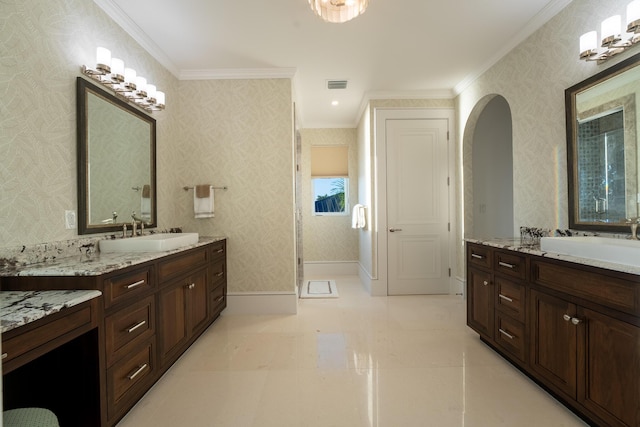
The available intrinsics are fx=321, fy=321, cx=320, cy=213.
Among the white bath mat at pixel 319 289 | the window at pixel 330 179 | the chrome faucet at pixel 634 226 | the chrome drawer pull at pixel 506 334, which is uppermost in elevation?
the window at pixel 330 179

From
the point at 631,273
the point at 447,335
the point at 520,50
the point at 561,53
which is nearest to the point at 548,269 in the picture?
the point at 631,273

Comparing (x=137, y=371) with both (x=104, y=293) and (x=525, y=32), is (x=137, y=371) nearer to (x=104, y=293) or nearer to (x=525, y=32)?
(x=104, y=293)

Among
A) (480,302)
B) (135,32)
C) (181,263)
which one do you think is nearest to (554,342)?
(480,302)

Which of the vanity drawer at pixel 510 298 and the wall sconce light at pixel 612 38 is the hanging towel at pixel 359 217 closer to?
the vanity drawer at pixel 510 298

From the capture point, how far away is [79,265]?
1.60 metres

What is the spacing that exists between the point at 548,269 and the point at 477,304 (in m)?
0.86

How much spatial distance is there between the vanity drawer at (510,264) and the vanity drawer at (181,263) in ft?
7.50

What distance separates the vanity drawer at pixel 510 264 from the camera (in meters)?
2.05

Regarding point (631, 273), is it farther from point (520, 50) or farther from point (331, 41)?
point (331, 41)

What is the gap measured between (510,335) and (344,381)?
3.82 ft

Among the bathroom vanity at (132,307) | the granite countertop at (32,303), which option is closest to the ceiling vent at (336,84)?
the bathroom vanity at (132,307)

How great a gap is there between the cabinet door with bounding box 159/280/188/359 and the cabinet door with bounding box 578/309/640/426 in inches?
93.3

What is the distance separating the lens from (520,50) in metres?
2.75

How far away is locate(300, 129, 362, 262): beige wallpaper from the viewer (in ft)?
17.8
